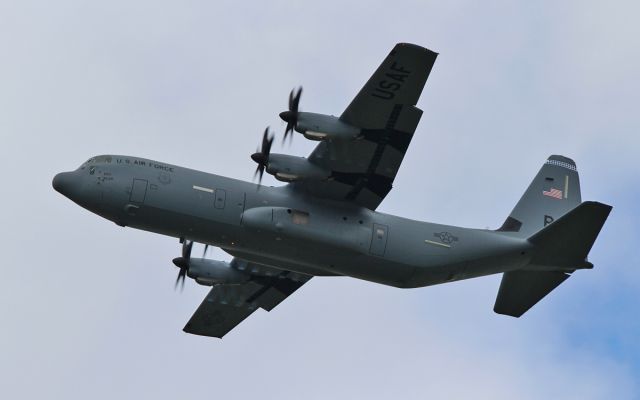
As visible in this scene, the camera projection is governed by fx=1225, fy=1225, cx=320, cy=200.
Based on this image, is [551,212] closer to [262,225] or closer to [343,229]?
[343,229]

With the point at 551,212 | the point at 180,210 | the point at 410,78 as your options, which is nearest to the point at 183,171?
the point at 180,210

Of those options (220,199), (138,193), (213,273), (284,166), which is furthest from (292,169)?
(213,273)

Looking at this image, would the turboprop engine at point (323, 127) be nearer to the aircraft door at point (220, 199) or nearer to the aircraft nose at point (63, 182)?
the aircraft door at point (220, 199)

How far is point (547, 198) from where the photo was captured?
4456cm

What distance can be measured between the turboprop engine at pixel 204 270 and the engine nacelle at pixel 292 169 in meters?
6.57

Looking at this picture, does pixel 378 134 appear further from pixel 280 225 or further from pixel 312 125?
pixel 280 225

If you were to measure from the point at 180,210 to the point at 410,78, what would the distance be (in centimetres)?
828

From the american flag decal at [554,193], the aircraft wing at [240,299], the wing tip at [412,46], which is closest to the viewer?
the wing tip at [412,46]

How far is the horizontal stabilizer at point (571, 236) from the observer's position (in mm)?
39875

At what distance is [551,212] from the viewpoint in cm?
4422

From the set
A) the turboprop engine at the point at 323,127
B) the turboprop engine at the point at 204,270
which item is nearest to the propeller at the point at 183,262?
the turboprop engine at the point at 204,270

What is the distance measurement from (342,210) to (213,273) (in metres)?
6.45

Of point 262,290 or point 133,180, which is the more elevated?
point 133,180

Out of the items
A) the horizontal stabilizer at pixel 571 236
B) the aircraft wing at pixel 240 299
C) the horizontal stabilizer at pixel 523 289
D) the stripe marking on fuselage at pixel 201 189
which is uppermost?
the horizontal stabilizer at pixel 571 236
